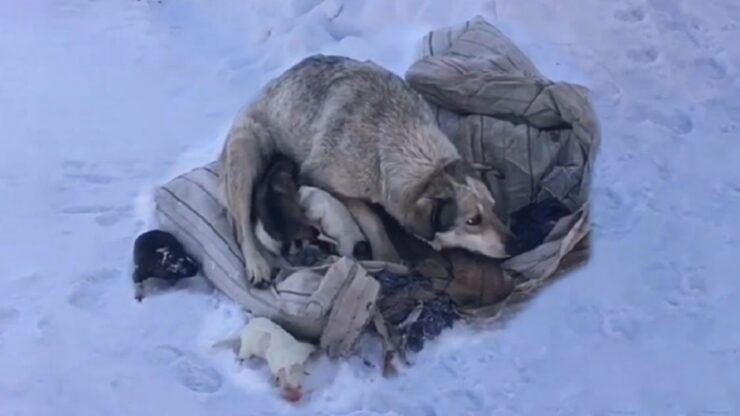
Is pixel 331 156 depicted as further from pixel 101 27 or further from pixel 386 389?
pixel 101 27

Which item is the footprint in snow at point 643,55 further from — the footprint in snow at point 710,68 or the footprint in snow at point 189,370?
the footprint in snow at point 189,370

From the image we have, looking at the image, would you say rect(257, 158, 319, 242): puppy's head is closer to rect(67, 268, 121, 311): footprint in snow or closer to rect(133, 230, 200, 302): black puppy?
rect(133, 230, 200, 302): black puppy

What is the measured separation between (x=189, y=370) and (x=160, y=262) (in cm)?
60

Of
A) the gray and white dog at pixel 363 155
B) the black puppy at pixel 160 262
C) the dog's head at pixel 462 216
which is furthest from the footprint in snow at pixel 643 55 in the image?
the black puppy at pixel 160 262

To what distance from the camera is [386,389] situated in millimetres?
5512

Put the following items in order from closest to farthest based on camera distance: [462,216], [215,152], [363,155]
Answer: [462,216] → [363,155] → [215,152]

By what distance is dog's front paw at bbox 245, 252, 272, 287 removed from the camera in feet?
19.0

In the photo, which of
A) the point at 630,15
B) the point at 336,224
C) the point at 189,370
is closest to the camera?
the point at 189,370

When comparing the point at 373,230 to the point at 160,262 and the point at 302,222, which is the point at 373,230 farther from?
the point at 160,262

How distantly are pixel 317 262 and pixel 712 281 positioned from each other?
175 centimetres

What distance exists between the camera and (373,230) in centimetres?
602

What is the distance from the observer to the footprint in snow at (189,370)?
5500mm

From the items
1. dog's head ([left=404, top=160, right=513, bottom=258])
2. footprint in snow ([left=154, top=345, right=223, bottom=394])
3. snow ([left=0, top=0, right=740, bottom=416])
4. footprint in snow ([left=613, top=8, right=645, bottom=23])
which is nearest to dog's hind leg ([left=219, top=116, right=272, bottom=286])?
snow ([left=0, top=0, right=740, bottom=416])

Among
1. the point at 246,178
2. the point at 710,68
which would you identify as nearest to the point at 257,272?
the point at 246,178
